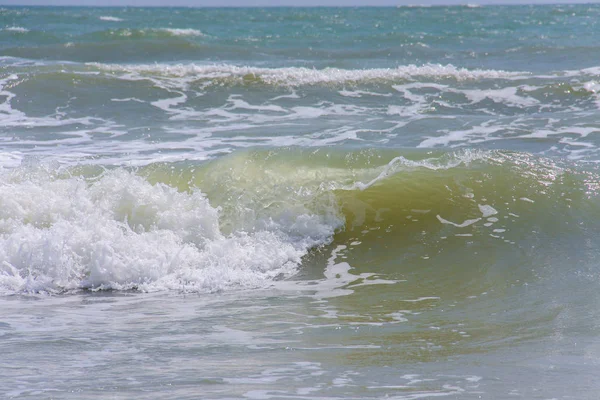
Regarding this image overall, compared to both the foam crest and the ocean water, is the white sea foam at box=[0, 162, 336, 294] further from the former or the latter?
the foam crest

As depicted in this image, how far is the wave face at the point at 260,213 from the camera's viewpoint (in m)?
5.43

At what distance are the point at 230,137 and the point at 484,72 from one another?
7.14m

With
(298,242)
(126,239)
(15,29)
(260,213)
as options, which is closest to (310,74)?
(260,213)

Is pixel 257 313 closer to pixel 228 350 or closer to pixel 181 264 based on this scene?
pixel 228 350

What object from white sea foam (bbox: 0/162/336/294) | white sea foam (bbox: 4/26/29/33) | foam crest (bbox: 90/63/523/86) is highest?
white sea foam (bbox: 4/26/29/33)

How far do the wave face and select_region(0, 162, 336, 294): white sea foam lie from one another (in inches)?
0.4

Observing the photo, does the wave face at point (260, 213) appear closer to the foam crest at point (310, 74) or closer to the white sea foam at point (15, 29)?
the foam crest at point (310, 74)

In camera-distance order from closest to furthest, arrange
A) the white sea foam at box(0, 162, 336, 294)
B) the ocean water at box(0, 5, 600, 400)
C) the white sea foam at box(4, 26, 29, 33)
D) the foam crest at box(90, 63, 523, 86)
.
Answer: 1. the ocean water at box(0, 5, 600, 400)
2. the white sea foam at box(0, 162, 336, 294)
3. the foam crest at box(90, 63, 523, 86)
4. the white sea foam at box(4, 26, 29, 33)

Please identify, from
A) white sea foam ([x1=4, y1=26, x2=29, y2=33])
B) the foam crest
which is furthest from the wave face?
white sea foam ([x1=4, y1=26, x2=29, y2=33])

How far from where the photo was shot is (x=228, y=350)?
3.74 metres

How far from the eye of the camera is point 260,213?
21.3ft

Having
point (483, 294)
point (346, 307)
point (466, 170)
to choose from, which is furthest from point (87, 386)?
point (466, 170)

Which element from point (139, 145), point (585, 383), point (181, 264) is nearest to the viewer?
point (585, 383)

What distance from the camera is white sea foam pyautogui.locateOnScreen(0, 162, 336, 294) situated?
5340mm
